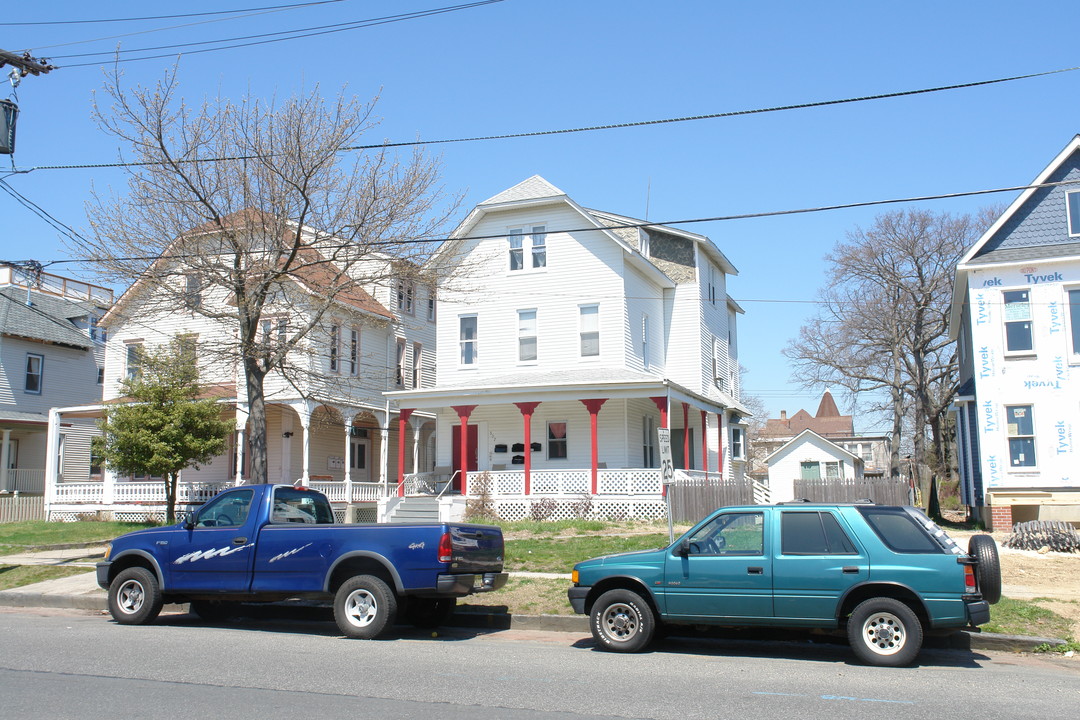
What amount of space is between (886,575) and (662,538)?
33.4 feet

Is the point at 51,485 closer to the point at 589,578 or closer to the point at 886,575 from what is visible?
the point at 589,578

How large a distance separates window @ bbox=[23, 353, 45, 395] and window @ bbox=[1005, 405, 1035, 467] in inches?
1356

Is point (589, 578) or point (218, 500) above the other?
point (218, 500)

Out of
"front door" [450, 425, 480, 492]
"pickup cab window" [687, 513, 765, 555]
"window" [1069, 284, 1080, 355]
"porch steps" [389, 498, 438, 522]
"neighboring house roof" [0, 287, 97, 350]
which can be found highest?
"neighboring house roof" [0, 287, 97, 350]

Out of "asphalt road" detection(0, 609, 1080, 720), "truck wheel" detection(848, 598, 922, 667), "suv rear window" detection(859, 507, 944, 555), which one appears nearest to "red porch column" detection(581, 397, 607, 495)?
"asphalt road" detection(0, 609, 1080, 720)

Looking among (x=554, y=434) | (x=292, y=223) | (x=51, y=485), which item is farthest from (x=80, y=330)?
(x=292, y=223)

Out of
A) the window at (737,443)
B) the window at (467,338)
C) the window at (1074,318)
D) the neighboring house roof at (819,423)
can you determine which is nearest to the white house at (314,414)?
the window at (467,338)

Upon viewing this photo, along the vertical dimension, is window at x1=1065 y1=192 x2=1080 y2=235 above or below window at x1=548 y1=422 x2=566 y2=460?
above

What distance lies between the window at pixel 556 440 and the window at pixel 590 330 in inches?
96.0

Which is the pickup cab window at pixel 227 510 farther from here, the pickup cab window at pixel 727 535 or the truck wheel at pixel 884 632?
the truck wheel at pixel 884 632

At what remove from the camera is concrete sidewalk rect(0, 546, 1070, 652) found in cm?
1048

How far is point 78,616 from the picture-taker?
1377 cm

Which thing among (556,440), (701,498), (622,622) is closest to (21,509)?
(556,440)

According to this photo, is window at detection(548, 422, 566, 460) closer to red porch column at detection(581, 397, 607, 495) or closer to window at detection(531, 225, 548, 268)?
red porch column at detection(581, 397, 607, 495)
